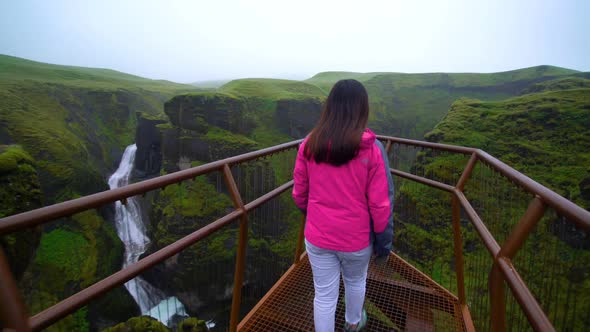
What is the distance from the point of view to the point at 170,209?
2233 centimetres

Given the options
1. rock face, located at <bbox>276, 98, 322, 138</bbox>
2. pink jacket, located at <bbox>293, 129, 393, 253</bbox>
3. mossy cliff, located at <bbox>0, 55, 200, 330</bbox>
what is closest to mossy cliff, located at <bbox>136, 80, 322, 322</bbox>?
rock face, located at <bbox>276, 98, 322, 138</bbox>

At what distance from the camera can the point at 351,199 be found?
187cm

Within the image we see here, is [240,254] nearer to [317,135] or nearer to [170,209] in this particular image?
[317,135]

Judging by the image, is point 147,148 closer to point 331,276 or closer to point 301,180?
point 301,180

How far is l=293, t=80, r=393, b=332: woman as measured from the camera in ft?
5.88

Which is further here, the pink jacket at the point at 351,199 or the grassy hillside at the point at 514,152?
the grassy hillside at the point at 514,152

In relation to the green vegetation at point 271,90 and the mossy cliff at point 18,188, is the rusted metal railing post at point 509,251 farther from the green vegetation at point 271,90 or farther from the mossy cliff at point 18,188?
the green vegetation at point 271,90

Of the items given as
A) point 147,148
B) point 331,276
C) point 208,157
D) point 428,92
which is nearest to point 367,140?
point 331,276

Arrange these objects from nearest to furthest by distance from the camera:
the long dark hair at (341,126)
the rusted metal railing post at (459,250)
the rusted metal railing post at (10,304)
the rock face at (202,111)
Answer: the rusted metal railing post at (10,304), the long dark hair at (341,126), the rusted metal railing post at (459,250), the rock face at (202,111)

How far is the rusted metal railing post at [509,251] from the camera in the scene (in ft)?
4.19

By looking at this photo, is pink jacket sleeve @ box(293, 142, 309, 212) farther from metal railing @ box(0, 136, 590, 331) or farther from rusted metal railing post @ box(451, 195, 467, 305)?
rusted metal railing post @ box(451, 195, 467, 305)

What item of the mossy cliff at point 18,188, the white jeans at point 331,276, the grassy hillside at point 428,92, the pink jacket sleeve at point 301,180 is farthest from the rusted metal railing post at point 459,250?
the grassy hillside at point 428,92

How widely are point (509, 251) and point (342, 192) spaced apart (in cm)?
84

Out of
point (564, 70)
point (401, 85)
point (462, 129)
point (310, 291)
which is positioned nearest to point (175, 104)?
point (462, 129)
